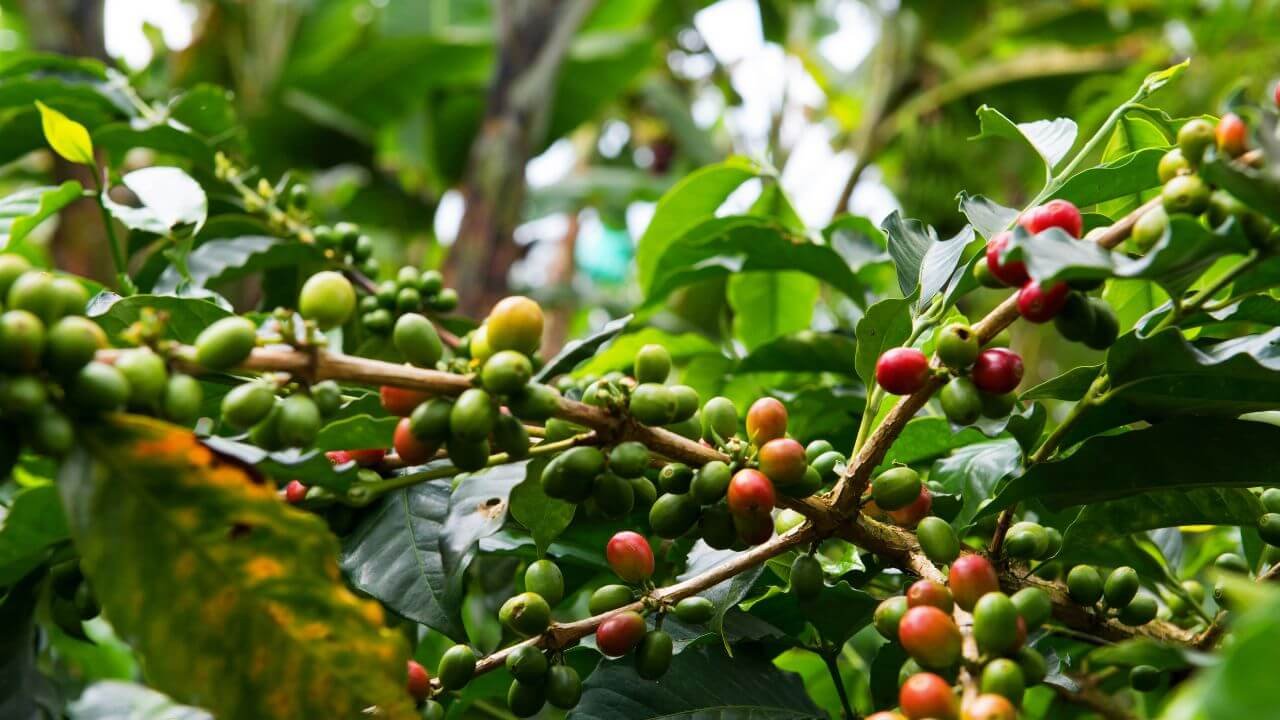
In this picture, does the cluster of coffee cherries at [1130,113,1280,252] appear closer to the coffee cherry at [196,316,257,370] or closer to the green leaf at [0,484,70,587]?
the coffee cherry at [196,316,257,370]

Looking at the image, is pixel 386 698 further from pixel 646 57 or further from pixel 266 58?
pixel 266 58

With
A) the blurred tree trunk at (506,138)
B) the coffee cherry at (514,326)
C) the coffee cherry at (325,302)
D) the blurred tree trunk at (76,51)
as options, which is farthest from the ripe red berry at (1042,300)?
the blurred tree trunk at (76,51)

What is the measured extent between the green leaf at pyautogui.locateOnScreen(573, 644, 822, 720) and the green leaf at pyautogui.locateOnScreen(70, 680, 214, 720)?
51 centimetres

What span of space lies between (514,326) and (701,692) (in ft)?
0.96

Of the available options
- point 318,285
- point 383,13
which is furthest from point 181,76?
point 318,285

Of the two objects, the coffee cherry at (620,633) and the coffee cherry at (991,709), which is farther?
the coffee cherry at (620,633)

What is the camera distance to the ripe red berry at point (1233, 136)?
0.52m

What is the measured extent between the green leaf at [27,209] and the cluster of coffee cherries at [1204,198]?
0.87 metres

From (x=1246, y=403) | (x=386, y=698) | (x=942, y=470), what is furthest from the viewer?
(x=942, y=470)

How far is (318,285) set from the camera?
21.6 inches

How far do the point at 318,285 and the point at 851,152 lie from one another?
9.92ft

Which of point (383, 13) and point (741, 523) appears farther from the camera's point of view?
point (383, 13)

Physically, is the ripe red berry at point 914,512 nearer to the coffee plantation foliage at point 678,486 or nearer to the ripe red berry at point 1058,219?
the coffee plantation foliage at point 678,486

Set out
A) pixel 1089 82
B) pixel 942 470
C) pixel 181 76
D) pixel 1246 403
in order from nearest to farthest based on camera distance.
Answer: pixel 1246 403 < pixel 942 470 < pixel 1089 82 < pixel 181 76
